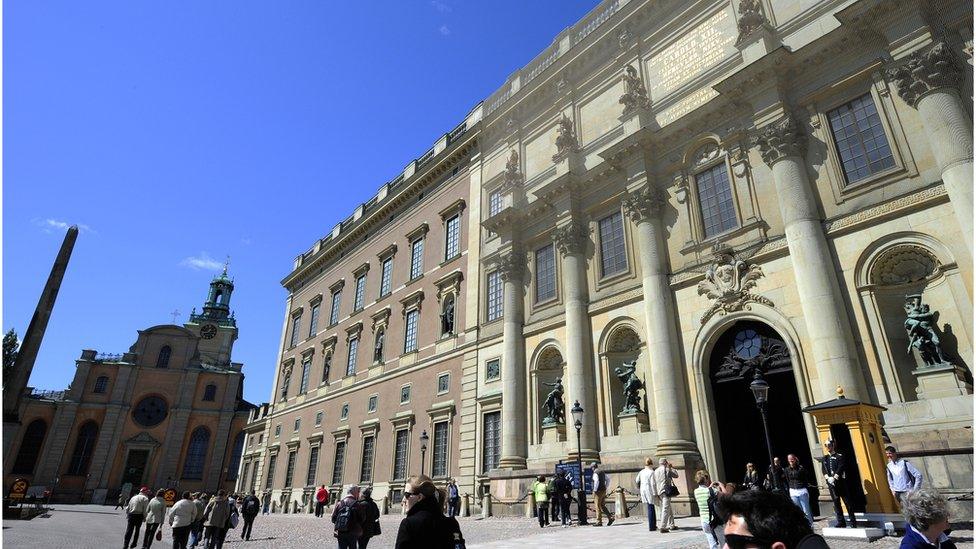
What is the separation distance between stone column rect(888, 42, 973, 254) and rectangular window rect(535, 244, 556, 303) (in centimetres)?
1369

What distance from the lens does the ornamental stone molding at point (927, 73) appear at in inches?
603

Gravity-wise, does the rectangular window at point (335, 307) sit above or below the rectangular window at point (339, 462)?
above

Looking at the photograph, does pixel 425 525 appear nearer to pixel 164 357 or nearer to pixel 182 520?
pixel 182 520

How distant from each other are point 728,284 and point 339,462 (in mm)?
26336

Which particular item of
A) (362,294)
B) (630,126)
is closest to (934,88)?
(630,126)

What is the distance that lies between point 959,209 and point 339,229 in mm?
40228

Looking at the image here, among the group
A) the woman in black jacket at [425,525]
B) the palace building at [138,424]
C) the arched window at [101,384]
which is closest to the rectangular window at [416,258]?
the woman in black jacket at [425,525]

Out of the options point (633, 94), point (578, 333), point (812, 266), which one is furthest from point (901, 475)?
point (633, 94)

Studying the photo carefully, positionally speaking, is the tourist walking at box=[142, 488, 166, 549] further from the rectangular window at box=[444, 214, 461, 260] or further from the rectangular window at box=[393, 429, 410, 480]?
the rectangular window at box=[444, 214, 461, 260]

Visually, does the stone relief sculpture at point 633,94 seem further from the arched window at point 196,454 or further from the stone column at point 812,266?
the arched window at point 196,454

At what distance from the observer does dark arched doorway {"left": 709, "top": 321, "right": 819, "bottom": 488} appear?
17359mm

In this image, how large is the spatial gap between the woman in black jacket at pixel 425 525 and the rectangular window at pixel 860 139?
17263 millimetres

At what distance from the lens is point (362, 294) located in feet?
131

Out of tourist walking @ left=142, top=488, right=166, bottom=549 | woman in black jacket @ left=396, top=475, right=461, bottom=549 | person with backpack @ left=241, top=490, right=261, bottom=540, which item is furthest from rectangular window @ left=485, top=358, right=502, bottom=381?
woman in black jacket @ left=396, top=475, right=461, bottom=549
